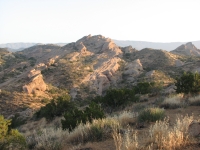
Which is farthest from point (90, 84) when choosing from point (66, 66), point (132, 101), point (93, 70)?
point (132, 101)

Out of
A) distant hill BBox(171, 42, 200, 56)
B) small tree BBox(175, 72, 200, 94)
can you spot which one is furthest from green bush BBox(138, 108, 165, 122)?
distant hill BBox(171, 42, 200, 56)

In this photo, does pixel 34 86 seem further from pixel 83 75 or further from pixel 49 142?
pixel 49 142

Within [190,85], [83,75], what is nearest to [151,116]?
[190,85]

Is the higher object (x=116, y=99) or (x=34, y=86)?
(x=116, y=99)

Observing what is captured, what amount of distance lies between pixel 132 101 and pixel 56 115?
7.02 m

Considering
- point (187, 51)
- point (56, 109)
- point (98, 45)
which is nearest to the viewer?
point (56, 109)

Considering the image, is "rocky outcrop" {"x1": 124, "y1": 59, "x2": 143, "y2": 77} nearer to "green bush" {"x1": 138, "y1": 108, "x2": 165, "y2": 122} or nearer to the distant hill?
"green bush" {"x1": 138, "y1": 108, "x2": 165, "y2": 122}

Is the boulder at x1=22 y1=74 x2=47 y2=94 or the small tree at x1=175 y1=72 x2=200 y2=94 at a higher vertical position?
the small tree at x1=175 y1=72 x2=200 y2=94

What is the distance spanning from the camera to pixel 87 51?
67625 mm

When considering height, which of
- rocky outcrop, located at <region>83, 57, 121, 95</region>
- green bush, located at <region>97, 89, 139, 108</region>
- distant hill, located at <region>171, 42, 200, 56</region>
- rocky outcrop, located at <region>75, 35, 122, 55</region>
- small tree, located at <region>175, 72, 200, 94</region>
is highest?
rocky outcrop, located at <region>75, 35, 122, 55</region>

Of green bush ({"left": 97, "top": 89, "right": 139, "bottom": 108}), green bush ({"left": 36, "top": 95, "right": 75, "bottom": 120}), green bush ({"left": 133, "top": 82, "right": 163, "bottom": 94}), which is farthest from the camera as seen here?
green bush ({"left": 133, "top": 82, "right": 163, "bottom": 94})

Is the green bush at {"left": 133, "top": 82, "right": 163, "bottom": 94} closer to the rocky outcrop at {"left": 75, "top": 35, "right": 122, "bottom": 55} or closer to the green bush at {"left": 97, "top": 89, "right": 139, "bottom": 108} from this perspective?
the green bush at {"left": 97, "top": 89, "right": 139, "bottom": 108}

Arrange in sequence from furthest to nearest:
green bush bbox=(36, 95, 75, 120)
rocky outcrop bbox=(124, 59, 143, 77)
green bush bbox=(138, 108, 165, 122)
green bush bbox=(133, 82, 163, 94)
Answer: rocky outcrop bbox=(124, 59, 143, 77)
green bush bbox=(133, 82, 163, 94)
green bush bbox=(36, 95, 75, 120)
green bush bbox=(138, 108, 165, 122)

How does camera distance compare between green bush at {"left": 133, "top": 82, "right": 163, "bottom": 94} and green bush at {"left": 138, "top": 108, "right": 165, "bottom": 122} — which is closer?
green bush at {"left": 138, "top": 108, "right": 165, "bottom": 122}
